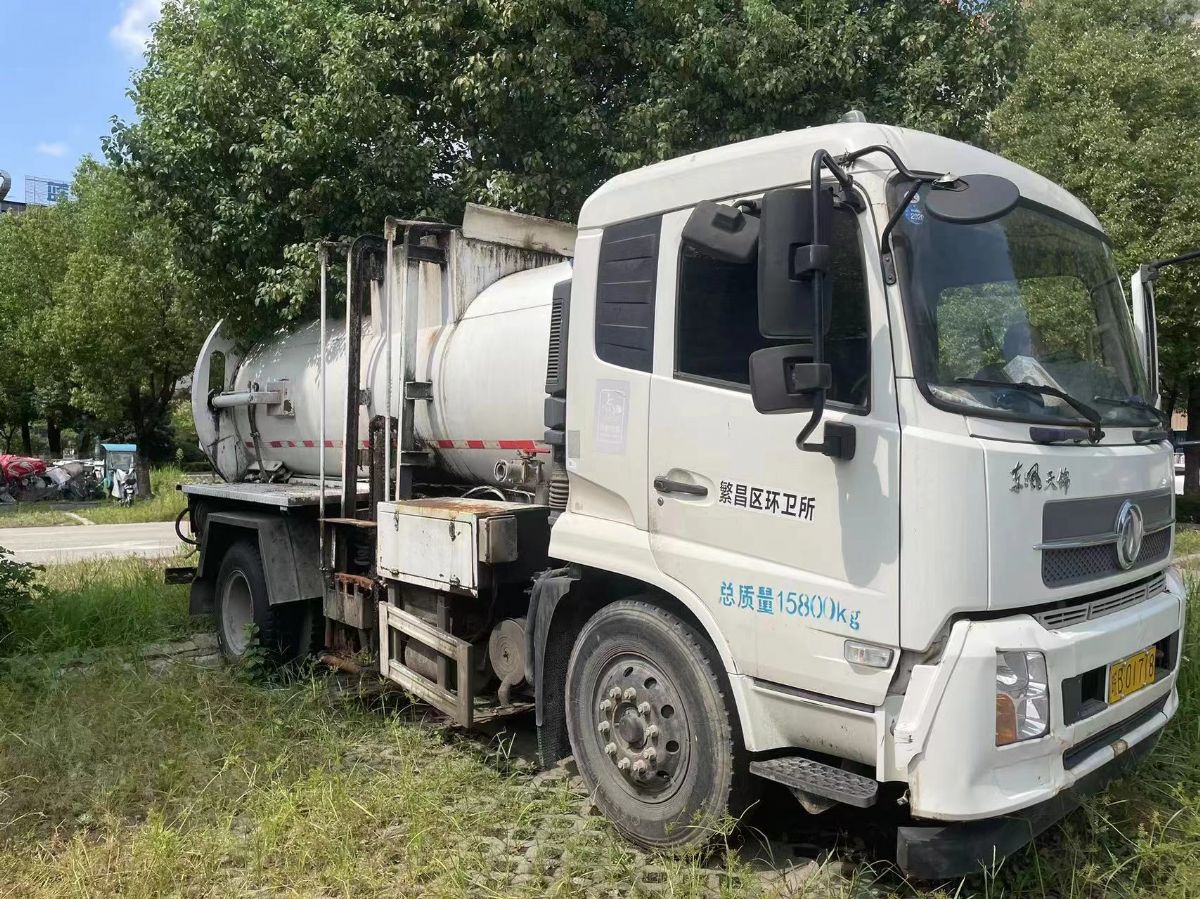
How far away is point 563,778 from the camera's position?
14.5 ft

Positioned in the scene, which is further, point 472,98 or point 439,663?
point 472,98

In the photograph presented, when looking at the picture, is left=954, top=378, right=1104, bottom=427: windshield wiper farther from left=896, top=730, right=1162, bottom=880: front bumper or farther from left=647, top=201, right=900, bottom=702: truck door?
left=896, top=730, right=1162, bottom=880: front bumper

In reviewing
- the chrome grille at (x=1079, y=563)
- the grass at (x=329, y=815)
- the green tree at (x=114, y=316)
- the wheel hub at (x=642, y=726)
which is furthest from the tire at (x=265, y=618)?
the green tree at (x=114, y=316)

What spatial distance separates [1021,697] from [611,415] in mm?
1761

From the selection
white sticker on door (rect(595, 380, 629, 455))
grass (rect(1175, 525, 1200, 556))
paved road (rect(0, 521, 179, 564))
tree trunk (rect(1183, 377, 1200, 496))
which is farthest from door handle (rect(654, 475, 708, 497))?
tree trunk (rect(1183, 377, 1200, 496))

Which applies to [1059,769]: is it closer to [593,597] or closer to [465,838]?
[593,597]

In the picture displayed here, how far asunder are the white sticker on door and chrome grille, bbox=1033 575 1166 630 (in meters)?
1.59

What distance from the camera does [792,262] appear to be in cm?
278

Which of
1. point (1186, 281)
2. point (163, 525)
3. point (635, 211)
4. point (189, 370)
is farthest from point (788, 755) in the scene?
point (189, 370)

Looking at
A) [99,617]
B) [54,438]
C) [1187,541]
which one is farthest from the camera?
[54,438]

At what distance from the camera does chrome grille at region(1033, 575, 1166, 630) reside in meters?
2.90

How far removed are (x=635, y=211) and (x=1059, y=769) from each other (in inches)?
96.3

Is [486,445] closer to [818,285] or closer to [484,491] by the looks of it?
[484,491]

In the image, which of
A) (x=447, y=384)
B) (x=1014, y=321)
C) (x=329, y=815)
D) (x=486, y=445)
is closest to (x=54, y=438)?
(x=447, y=384)
